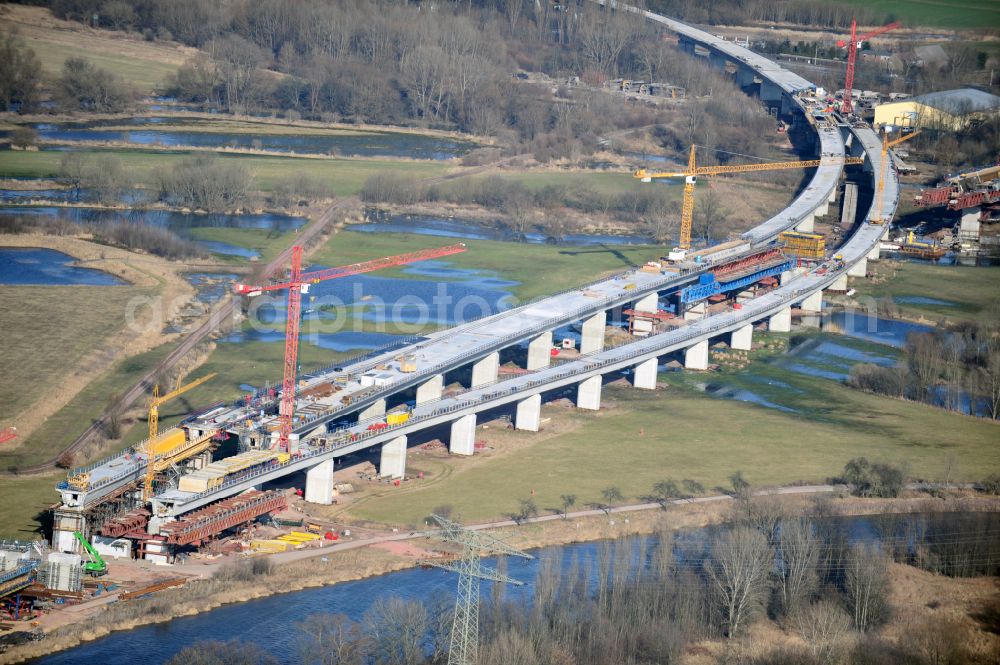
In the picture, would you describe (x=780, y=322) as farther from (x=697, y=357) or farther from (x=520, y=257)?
(x=520, y=257)

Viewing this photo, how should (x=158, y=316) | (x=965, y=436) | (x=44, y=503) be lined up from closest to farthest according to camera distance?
(x=44, y=503)
(x=965, y=436)
(x=158, y=316)

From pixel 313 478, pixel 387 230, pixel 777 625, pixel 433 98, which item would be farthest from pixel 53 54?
pixel 777 625

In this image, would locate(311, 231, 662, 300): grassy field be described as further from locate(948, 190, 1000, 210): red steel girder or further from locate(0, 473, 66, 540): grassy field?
locate(0, 473, 66, 540): grassy field

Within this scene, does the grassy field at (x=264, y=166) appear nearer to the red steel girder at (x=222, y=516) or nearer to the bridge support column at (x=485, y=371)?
the bridge support column at (x=485, y=371)

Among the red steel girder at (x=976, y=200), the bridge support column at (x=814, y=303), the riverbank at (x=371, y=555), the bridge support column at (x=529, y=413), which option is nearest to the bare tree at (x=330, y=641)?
the riverbank at (x=371, y=555)

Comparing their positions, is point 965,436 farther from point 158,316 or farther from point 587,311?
point 158,316
